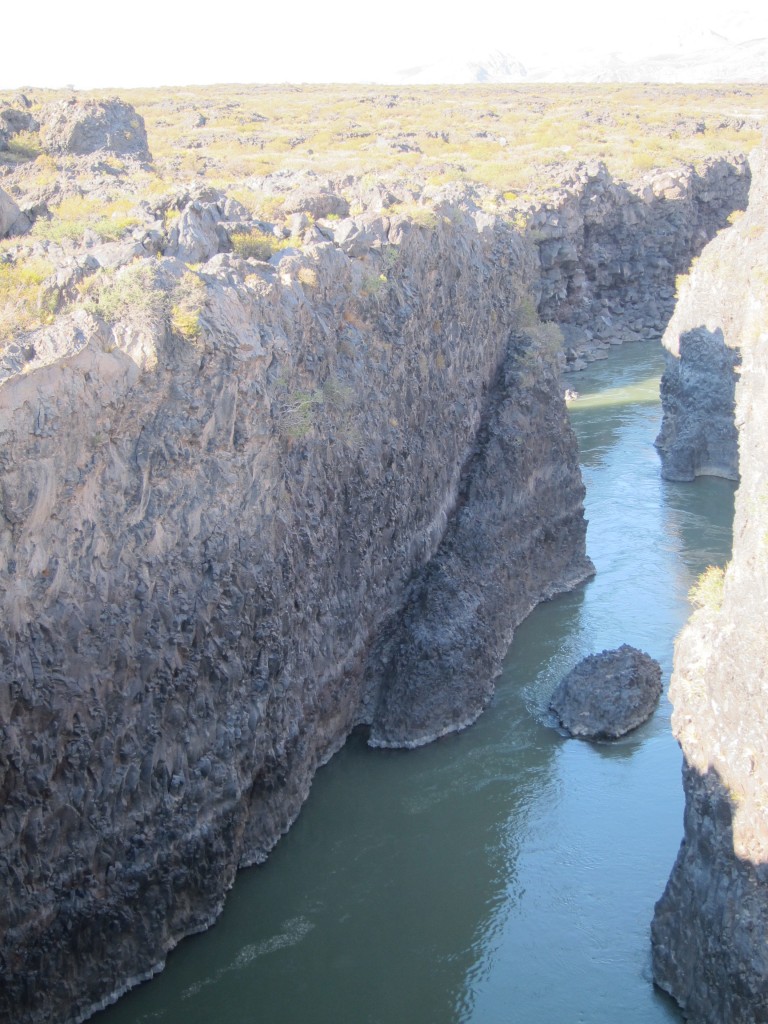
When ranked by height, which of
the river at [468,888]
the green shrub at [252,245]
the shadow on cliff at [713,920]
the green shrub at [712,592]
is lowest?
the river at [468,888]

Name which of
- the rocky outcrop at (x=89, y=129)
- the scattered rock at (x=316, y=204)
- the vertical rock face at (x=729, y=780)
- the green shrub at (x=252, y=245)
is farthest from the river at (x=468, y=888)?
the rocky outcrop at (x=89, y=129)

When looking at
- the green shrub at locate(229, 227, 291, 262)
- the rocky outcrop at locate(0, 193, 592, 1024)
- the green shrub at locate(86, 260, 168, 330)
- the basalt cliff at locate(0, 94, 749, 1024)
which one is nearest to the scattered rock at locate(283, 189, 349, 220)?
the basalt cliff at locate(0, 94, 749, 1024)

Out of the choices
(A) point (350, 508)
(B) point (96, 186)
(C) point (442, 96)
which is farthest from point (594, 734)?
Answer: (C) point (442, 96)

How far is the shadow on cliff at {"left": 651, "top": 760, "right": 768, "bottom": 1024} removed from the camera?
15.1 metres

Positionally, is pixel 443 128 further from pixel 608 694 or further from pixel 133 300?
pixel 133 300

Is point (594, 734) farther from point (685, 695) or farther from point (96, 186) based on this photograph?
point (96, 186)

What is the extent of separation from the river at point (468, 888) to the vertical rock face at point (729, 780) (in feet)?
5.39

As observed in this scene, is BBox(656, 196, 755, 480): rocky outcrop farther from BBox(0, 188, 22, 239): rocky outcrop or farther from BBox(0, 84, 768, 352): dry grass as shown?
BBox(0, 188, 22, 239): rocky outcrop

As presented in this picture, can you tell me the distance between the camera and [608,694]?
84.9ft

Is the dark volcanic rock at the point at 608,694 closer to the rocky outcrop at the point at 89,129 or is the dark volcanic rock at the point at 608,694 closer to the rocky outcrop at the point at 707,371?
the rocky outcrop at the point at 707,371

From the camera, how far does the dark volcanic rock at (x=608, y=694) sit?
→ 25531mm

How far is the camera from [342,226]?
26672 mm

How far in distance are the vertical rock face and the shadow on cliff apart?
15 millimetres

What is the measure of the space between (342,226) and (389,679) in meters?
10.6
